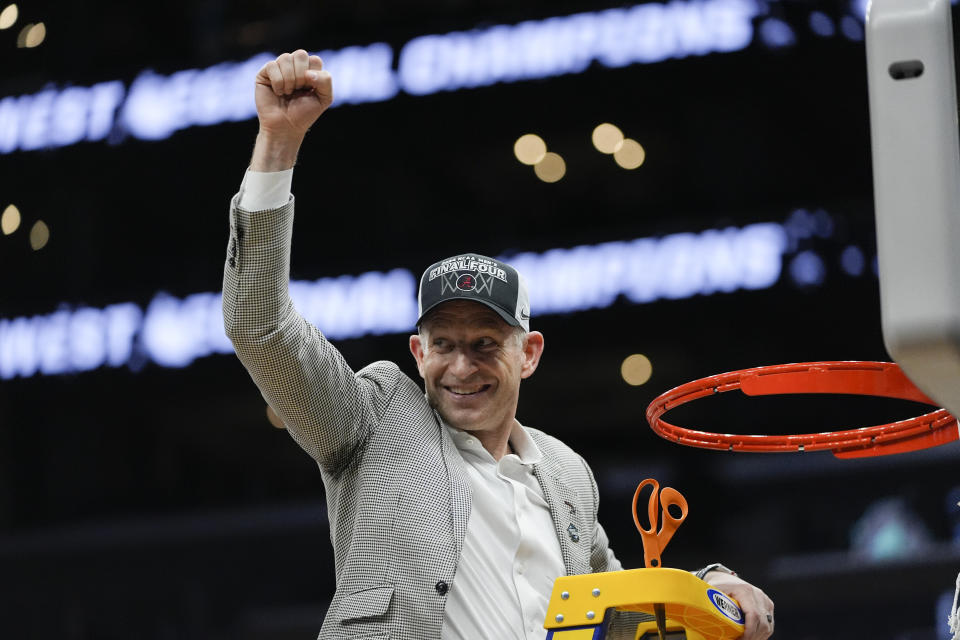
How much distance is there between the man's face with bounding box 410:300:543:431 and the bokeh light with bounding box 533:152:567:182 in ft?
16.8

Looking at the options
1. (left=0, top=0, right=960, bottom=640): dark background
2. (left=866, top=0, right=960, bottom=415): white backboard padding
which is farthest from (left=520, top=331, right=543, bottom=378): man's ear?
(left=0, top=0, right=960, bottom=640): dark background

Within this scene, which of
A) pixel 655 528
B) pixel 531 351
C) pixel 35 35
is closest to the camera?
pixel 655 528

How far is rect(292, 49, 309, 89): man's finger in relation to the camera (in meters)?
1.90

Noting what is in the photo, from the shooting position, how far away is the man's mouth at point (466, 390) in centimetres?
229

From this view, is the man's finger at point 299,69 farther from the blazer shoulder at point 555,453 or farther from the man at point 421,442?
the blazer shoulder at point 555,453

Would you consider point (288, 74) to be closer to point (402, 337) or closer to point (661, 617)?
point (661, 617)

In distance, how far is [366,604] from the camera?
2004 mm

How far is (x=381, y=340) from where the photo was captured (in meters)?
6.69

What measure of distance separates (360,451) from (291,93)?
62 centimetres

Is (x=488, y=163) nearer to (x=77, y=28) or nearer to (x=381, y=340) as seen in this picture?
(x=381, y=340)

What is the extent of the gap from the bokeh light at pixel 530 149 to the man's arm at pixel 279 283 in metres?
5.37

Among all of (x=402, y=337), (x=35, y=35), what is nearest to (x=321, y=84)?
(x=402, y=337)

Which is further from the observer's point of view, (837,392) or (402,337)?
(402,337)

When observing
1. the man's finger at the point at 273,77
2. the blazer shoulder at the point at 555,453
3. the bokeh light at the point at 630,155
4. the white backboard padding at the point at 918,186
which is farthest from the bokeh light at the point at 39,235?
the white backboard padding at the point at 918,186
